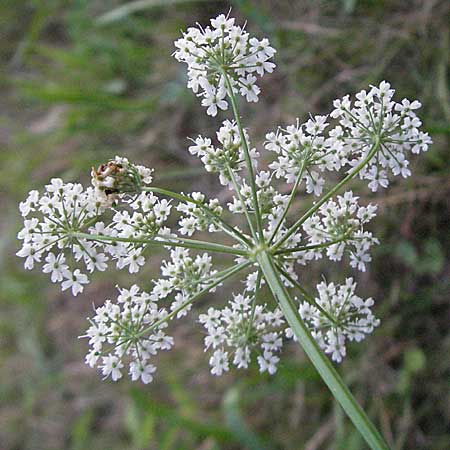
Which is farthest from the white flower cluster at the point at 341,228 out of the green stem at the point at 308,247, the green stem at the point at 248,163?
the green stem at the point at 248,163

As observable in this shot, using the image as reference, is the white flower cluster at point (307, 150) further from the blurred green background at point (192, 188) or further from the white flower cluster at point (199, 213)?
the blurred green background at point (192, 188)

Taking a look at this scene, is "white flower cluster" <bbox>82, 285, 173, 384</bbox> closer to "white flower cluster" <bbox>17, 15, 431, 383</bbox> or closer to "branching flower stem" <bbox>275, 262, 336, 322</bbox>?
"white flower cluster" <bbox>17, 15, 431, 383</bbox>

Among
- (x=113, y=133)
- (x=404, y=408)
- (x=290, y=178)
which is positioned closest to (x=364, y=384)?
(x=404, y=408)

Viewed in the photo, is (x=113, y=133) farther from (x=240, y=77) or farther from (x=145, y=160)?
(x=240, y=77)

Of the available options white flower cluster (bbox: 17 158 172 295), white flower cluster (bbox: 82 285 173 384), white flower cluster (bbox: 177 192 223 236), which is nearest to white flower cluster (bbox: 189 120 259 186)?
white flower cluster (bbox: 177 192 223 236)

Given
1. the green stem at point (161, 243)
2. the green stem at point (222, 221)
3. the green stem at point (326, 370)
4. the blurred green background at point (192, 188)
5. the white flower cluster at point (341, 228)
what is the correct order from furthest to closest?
the blurred green background at point (192, 188)
the white flower cluster at point (341, 228)
the green stem at point (222, 221)
the green stem at point (161, 243)
the green stem at point (326, 370)
